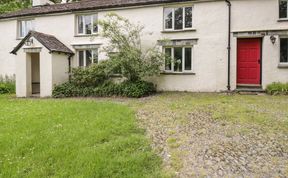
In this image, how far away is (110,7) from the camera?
1761 centimetres

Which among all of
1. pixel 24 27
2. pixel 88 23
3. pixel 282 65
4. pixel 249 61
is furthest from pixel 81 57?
pixel 282 65

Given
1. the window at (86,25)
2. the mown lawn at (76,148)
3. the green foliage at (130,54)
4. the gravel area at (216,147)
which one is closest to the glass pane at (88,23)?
the window at (86,25)

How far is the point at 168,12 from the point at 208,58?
12.5ft

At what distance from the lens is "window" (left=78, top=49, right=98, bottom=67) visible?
719 inches

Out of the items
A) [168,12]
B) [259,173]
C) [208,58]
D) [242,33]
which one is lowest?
[259,173]

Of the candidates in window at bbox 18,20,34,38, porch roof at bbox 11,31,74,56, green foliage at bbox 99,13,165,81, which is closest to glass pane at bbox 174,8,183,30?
green foliage at bbox 99,13,165,81

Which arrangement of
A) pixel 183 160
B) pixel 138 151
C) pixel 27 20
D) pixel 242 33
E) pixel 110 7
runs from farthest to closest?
1. pixel 27 20
2. pixel 110 7
3. pixel 242 33
4. pixel 138 151
5. pixel 183 160

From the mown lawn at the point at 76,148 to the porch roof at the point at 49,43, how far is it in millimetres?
8595

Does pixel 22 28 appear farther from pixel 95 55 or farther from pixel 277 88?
pixel 277 88

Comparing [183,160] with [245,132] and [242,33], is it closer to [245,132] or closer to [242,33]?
[245,132]

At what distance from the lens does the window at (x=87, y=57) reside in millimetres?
18263

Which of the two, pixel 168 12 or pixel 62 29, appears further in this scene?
pixel 62 29

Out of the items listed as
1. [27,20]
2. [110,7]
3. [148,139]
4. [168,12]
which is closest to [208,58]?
[168,12]

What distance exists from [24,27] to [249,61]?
16153 millimetres
